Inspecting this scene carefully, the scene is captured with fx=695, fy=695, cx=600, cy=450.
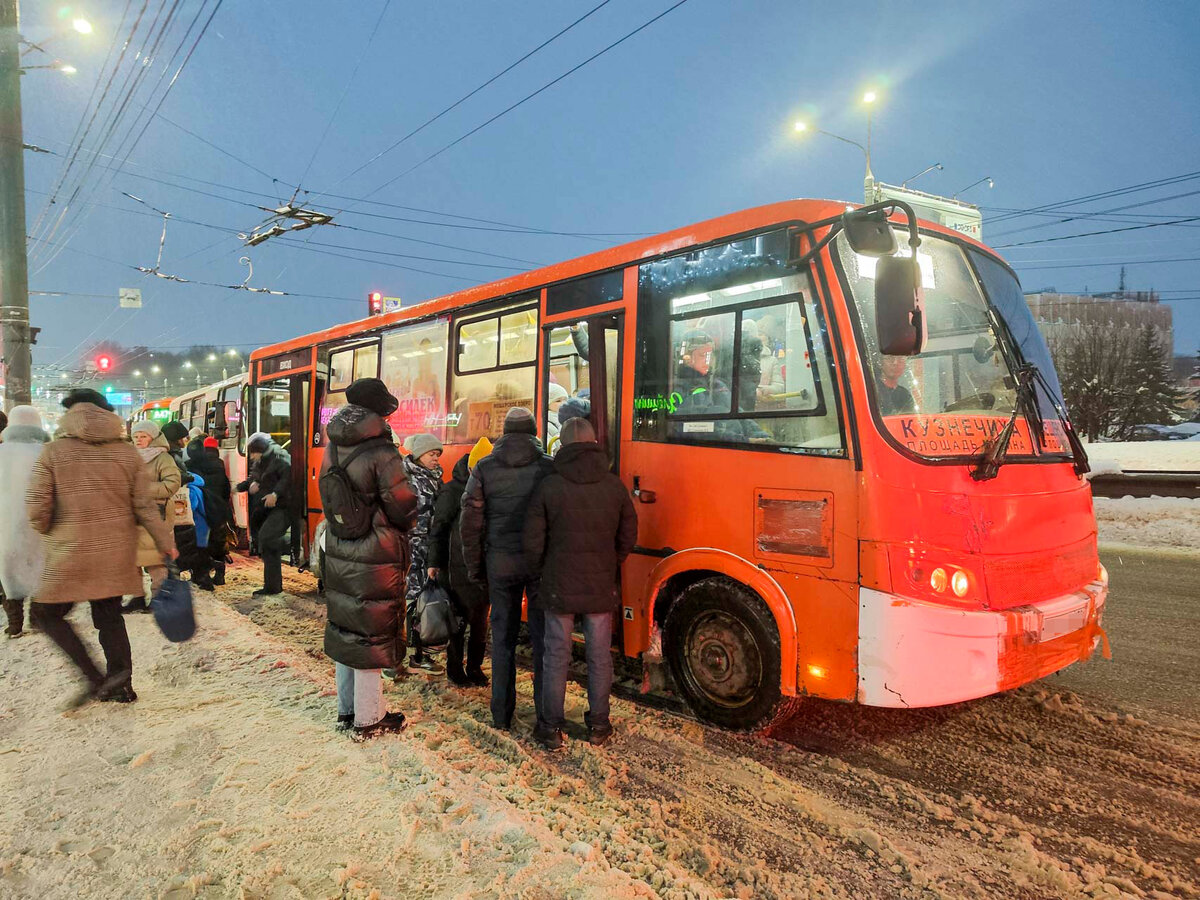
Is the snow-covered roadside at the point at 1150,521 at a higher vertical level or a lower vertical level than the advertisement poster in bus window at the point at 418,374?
lower

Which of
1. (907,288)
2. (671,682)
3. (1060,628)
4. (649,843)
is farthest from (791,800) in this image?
(907,288)

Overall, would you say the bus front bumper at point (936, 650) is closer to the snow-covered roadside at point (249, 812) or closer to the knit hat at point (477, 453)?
the snow-covered roadside at point (249, 812)

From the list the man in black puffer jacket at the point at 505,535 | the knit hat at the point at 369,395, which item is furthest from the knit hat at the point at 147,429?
the man in black puffer jacket at the point at 505,535

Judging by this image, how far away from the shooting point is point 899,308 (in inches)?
138

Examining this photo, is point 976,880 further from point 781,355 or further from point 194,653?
point 194,653

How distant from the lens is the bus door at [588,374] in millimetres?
5055

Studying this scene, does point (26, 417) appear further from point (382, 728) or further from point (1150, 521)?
point (1150, 521)

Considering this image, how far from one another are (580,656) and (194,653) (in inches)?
123

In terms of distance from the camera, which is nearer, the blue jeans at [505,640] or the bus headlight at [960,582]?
the bus headlight at [960,582]

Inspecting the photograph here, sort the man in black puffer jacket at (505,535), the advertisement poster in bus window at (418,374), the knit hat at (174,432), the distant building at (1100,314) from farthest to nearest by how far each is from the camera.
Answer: the distant building at (1100,314) < the knit hat at (174,432) < the advertisement poster in bus window at (418,374) < the man in black puffer jacket at (505,535)

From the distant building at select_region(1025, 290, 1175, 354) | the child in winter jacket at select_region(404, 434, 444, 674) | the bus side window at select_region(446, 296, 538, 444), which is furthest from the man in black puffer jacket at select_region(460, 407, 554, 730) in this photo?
the distant building at select_region(1025, 290, 1175, 354)

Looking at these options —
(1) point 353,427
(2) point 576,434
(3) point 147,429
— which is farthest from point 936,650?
(3) point 147,429

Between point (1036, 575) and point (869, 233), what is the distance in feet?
6.72

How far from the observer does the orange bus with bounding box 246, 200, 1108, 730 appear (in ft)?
11.5
